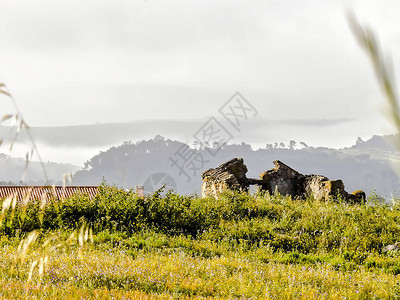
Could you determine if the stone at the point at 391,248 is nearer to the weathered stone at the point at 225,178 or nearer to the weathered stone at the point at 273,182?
the weathered stone at the point at 273,182

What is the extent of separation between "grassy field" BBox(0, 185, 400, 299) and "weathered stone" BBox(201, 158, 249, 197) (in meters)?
2.15

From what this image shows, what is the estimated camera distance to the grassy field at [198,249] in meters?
6.71

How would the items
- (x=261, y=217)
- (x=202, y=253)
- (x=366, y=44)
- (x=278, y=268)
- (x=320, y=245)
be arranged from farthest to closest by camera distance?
1. (x=261, y=217)
2. (x=320, y=245)
3. (x=202, y=253)
4. (x=278, y=268)
5. (x=366, y=44)

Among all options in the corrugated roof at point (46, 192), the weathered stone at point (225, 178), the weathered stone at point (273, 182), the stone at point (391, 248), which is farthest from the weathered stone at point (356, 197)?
the corrugated roof at point (46, 192)

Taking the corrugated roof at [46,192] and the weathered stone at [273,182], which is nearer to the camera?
the corrugated roof at [46,192]

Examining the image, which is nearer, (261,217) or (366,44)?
(366,44)

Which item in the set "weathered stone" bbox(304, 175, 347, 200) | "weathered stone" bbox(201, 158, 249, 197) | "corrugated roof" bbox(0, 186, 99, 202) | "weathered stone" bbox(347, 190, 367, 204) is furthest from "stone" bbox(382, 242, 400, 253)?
"corrugated roof" bbox(0, 186, 99, 202)

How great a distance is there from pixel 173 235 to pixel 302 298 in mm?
7175

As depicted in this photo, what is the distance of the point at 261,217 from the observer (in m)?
15.0

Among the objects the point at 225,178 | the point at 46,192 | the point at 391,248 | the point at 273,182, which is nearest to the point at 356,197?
the point at 273,182

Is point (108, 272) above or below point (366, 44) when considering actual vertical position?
below

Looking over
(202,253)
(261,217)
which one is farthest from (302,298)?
(261,217)

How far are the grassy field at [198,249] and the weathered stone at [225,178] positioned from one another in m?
2.15

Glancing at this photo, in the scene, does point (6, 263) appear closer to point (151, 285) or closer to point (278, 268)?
point (151, 285)
